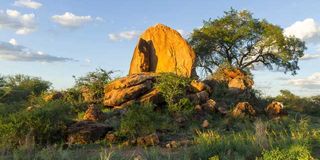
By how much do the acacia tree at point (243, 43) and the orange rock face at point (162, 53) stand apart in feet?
25.0

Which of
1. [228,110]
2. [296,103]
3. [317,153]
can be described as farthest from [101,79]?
[317,153]

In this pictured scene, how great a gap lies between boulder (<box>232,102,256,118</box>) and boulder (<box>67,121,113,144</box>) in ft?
22.4

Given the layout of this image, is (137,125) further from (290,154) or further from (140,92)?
(140,92)

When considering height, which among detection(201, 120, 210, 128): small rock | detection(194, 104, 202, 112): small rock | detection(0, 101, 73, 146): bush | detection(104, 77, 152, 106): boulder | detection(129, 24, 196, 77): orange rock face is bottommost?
A: detection(201, 120, 210, 128): small rock

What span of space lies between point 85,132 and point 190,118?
6.46 metres

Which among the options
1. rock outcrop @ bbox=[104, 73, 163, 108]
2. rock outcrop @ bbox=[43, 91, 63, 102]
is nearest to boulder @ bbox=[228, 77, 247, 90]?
rock outcrop @ bbox=[104, 73, 163, 108]

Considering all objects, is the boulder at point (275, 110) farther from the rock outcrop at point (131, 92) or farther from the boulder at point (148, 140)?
the boulder at point (148, 140)

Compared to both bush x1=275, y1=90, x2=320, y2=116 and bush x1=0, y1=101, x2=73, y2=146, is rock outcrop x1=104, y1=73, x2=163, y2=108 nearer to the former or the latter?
bush x1=0, y1=101, x2=73, y2=146

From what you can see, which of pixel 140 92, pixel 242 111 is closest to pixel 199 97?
pixel 242 111

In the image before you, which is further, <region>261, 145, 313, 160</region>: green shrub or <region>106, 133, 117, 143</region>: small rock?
<region>106, 133, 117, 143</region>: small rock

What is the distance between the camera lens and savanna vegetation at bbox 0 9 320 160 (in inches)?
436

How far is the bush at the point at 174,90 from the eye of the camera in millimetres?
21672

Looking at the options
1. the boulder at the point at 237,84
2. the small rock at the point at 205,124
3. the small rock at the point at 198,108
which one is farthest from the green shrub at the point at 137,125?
the boulder at the point at 237,84

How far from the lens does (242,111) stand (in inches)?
824
